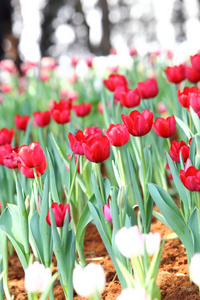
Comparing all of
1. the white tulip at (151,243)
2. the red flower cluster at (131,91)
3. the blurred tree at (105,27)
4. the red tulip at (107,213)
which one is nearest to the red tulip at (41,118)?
the red flower cluster at (131,91)

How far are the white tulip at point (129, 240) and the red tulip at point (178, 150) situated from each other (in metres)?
0.45

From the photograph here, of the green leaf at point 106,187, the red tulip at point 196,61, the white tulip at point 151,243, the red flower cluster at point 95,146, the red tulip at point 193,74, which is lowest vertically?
the white tulip at point 151,243

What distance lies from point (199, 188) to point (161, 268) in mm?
518

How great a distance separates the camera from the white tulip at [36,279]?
86cm

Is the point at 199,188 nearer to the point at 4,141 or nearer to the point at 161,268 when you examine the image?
the point at 161,268

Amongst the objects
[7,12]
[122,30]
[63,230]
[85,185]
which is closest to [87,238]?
[85,185]

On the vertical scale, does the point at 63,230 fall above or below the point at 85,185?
below

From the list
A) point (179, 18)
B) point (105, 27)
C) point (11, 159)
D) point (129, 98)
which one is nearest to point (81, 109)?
point (129, 98)

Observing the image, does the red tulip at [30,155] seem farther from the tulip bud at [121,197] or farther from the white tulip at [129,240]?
the white tulip at [129,240]

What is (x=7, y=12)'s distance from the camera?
23.7ft

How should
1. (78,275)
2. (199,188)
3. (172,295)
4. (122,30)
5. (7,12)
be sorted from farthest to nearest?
(122,30)
(7,12)
(172,295)
(199,188)
(78,275)

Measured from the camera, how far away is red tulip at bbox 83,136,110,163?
3.91ft

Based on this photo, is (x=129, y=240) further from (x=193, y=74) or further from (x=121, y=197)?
(x=193, y=74)

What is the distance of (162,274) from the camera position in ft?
4.38
